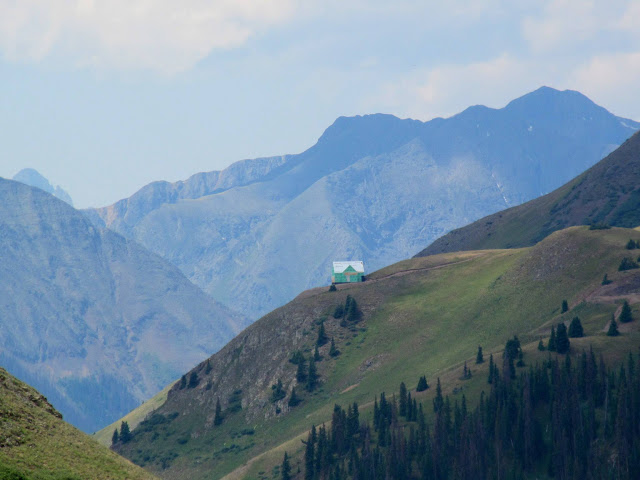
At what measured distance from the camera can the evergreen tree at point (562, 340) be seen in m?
171

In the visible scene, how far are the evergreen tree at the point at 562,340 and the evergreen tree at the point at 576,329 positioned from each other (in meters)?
3.63

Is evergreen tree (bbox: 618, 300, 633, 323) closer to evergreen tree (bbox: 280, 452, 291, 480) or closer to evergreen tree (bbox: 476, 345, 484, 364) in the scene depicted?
evergreen tree (bbox: 476, 345, 484, 364)

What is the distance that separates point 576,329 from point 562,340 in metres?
7.48

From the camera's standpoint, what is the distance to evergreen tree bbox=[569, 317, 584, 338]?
177750 millimetres

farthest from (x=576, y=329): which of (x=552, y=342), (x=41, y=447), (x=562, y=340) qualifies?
(x=41, y=447)

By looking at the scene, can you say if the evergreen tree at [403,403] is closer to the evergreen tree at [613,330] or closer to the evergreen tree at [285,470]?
the evergreen tree at [285,470]

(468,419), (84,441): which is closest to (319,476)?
(468,419)

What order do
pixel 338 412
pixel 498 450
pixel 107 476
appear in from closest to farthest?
pixel 107 476 < pixel 498 450 < pixel 338 412

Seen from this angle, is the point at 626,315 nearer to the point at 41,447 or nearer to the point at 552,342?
the point at 552,342

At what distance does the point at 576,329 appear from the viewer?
7008 inches

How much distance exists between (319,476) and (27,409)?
109485 millimetres

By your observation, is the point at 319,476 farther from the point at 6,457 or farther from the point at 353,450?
the point at 6,457

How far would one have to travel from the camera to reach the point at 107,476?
68875mm

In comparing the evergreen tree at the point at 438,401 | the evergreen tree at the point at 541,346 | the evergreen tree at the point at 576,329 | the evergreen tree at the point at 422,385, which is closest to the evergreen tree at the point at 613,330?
the evergreen tree at the point at 576,329
